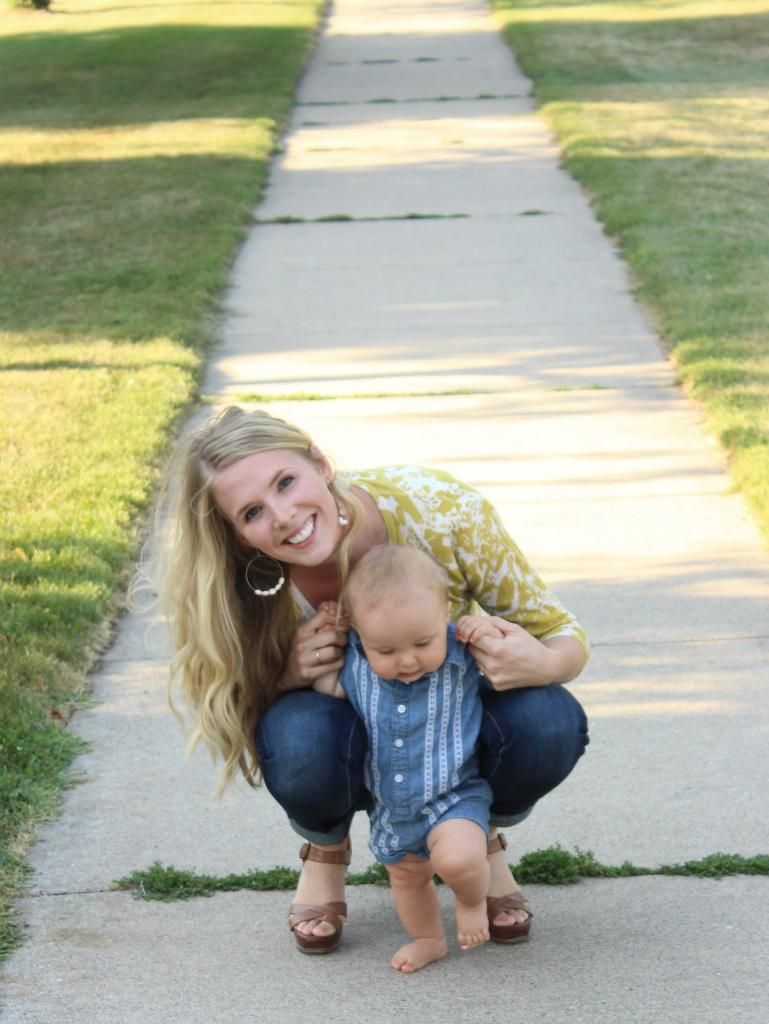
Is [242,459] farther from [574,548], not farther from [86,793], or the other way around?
[574,548]

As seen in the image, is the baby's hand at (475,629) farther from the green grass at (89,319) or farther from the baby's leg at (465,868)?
the green grass at (89,319)

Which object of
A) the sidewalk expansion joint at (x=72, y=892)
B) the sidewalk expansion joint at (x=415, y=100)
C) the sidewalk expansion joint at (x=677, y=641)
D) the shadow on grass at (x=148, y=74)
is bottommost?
the shadow on grass at (x=148, y=74)

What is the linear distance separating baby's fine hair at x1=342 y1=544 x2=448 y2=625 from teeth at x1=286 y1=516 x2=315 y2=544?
0.12 meters

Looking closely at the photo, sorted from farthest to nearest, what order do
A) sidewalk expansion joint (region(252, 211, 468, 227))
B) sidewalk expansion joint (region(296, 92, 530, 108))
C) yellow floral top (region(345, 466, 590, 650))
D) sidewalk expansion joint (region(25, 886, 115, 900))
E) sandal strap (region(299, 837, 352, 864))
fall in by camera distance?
sidewalk expansion joint (region(296, 92, 530, 108)), sidewalk expansion joint (region(252, 211, 468, 227)), sidewalk expansion joint (region(25, 886, 115, 900)), sandal strap (region(299, 837, 352, 864)), yellow floral top (region(345, 466, 590, 650))

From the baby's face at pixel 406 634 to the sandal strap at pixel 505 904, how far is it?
541mm

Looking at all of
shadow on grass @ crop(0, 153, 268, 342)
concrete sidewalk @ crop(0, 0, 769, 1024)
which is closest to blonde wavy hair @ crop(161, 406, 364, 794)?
concrete sidewalk @ crop(0, 0, 769, 1024)

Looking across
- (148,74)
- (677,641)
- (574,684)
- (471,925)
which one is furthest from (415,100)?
(471,925)

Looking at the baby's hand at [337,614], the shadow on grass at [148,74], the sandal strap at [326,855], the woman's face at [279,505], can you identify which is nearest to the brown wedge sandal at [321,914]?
the sandal strap at [326,855]

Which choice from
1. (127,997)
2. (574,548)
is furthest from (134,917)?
(574,548)

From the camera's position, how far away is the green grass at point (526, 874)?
131 inches

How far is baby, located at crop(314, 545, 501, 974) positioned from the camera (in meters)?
2.83

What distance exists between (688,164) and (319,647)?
9.72 metres

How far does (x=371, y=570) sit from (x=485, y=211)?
27.9ft

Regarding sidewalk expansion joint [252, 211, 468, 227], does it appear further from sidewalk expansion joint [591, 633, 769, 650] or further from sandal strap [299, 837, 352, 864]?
sandal strap [299, 837, 352, 864]
